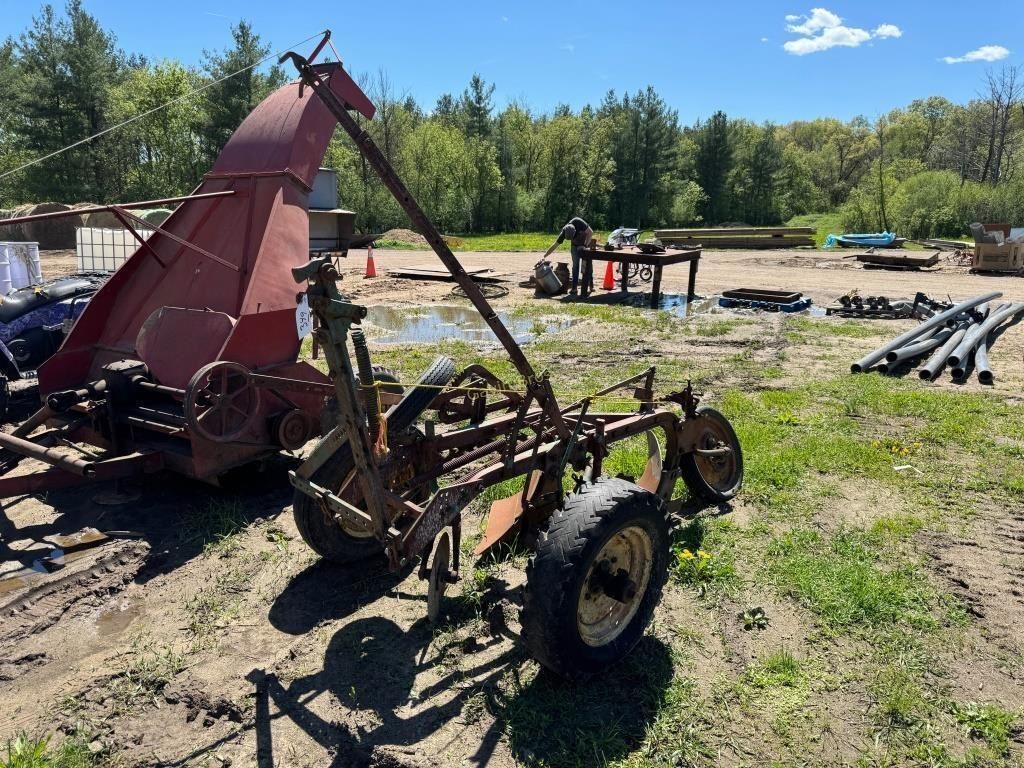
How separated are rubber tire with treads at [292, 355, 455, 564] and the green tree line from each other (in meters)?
31.3

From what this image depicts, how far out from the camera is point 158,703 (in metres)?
3.10

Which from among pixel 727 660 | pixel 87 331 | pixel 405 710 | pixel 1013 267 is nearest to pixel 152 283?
pixel 87 331

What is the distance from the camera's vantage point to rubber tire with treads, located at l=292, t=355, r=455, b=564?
156 inches

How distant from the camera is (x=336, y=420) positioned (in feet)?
11.8

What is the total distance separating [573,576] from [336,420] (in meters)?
1.49

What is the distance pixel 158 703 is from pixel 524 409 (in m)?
2.18

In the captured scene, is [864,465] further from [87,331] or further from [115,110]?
[115,110]

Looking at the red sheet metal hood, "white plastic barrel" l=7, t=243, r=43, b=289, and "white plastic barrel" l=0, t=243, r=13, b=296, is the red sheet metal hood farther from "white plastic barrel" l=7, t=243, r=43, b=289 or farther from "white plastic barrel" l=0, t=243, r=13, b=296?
"white plastic barrel" l=0, t=243, r=13, b=296

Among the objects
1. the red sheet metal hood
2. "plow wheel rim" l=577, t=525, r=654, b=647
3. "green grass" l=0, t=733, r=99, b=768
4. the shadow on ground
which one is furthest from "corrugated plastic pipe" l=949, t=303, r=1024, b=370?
"green grass" l=0, t=733, r=99, b=768

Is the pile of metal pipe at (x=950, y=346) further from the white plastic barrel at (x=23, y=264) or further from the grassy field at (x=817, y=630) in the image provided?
the white plastic barrel at (x=23, y=264)

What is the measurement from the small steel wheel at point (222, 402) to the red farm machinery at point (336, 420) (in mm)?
14

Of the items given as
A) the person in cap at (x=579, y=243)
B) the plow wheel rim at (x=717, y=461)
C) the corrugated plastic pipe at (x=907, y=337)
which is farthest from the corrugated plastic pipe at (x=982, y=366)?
the person in cap at (x=579, y=243)

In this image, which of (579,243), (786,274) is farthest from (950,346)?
(786,274)

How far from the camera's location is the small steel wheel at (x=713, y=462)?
15.8ft
